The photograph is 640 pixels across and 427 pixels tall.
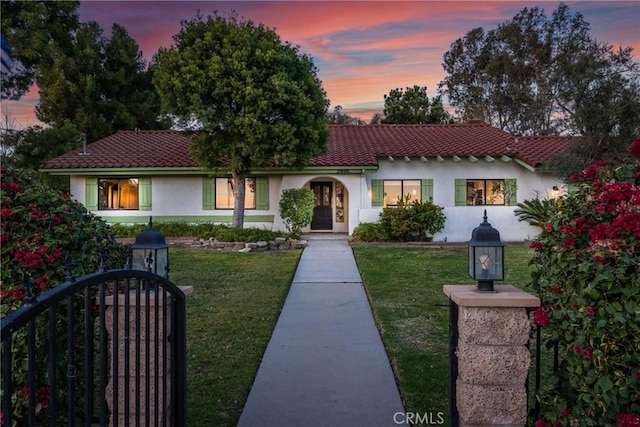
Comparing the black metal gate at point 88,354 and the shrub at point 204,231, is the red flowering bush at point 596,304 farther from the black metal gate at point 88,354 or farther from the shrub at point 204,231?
the shrub at point 204,231

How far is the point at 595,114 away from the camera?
15.1m

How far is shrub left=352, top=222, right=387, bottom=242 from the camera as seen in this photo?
1627 centimetres

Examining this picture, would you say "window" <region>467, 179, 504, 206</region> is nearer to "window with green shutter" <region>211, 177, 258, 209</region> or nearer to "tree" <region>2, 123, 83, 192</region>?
"window with green shutter" <region>211, 177, 258, 209</region>

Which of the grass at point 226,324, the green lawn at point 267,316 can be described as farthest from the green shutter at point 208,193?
the grass at point 226,324

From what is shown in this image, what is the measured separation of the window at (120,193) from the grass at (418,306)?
977cm

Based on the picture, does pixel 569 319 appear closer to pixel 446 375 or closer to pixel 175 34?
pixel 446 375

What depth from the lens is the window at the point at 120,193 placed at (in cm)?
1903

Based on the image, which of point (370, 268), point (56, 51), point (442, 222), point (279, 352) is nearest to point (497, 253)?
point (279, 352)

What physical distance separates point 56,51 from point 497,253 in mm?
28695

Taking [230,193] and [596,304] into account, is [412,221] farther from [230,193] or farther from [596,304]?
[596,304]

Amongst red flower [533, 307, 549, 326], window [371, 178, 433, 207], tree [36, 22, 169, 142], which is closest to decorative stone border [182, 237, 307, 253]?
window [371, 178, 433, 207]

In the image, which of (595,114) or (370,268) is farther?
(595,114)

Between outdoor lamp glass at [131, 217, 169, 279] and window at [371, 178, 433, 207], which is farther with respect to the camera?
window at [371, 178, 433, 207]

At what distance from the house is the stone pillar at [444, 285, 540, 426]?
46.0 ft
